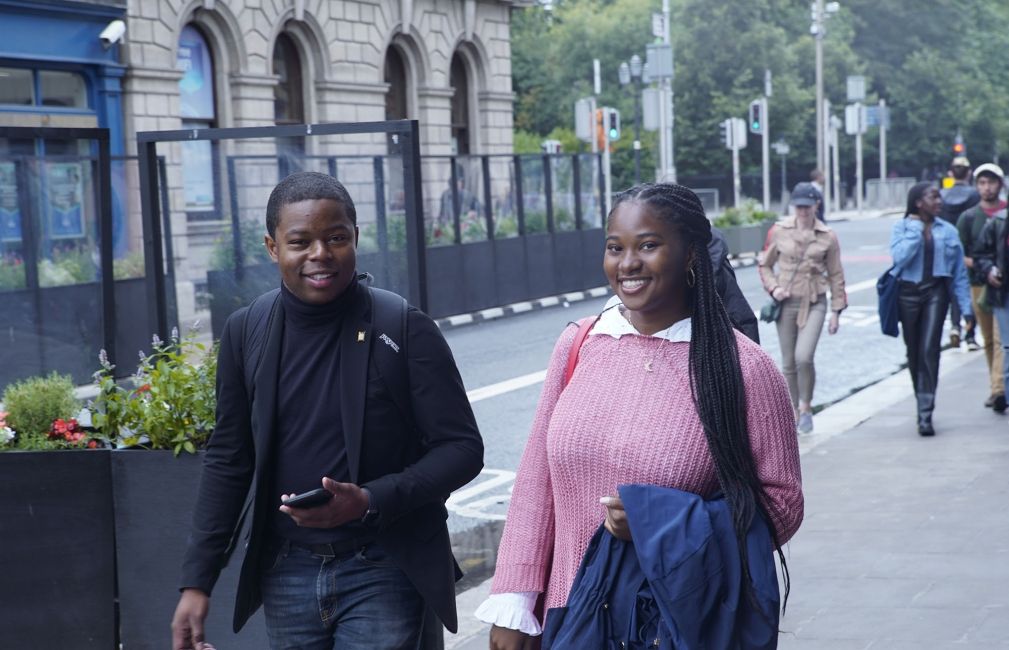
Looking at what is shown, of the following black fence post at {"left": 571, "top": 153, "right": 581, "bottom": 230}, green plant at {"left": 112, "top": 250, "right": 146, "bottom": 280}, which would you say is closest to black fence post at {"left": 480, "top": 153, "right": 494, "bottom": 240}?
black fence post at {"left": 571, "top": 153, "right": 581, "bottom": 230}

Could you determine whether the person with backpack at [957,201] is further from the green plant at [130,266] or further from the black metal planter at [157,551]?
the black metal planter at [157,551]

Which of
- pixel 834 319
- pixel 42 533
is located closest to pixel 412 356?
pixel 42 533

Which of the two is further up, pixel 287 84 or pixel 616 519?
pixel 287 84

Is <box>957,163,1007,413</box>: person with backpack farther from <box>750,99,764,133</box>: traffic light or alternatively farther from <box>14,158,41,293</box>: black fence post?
<box>750,99,764,133</box>: traffic light

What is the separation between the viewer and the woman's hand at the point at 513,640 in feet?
10.2

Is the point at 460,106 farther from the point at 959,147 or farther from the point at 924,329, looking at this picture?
the point at 959,147

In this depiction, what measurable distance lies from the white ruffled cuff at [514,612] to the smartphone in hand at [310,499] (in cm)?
41

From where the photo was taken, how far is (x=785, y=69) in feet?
230

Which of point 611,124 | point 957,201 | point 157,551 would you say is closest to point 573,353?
point 157,551

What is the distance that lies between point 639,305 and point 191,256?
31.2ft

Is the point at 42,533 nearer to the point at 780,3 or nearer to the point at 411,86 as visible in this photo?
the point at 411,86

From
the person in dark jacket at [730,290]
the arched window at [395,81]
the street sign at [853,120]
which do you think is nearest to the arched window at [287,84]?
the arched window at [395,81]

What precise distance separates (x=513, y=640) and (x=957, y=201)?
12548 mm

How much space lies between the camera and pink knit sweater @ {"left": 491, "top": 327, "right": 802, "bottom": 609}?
2938mm
